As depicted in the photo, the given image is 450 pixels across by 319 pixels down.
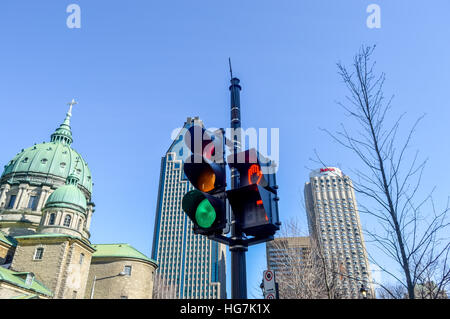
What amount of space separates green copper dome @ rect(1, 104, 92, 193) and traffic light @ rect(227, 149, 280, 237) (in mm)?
69329

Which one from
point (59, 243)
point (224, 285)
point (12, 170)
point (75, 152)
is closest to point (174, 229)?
point (224, 285)

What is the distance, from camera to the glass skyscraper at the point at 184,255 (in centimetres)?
13088

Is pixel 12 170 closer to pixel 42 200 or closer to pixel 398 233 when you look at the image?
pixel 42 200

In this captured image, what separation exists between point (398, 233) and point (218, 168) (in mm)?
2949

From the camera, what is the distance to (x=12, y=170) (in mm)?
63438

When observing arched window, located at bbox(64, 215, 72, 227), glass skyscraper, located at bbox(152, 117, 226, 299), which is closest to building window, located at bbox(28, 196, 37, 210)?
arched window, located at bbox(64, 215, 72, 227)

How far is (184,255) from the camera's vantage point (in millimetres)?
134750

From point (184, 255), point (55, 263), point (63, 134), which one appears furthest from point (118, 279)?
point (184, 255)

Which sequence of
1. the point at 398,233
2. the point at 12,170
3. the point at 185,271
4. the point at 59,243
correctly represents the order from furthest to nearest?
1. the point at 185,271
2. the point at 12,170
3. the point at 59,243
4. the point at 398,233

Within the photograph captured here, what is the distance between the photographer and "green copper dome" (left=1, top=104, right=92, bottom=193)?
62.4 metres

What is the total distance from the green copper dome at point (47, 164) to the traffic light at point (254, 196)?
69329 mm

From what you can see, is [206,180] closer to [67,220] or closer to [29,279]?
[29,279]

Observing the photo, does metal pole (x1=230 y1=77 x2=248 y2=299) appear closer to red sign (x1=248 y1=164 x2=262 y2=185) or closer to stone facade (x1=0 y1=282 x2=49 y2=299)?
red sign (x1=248 y1=164 x2=262 y2=185)

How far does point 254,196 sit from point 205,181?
0.76 meters
